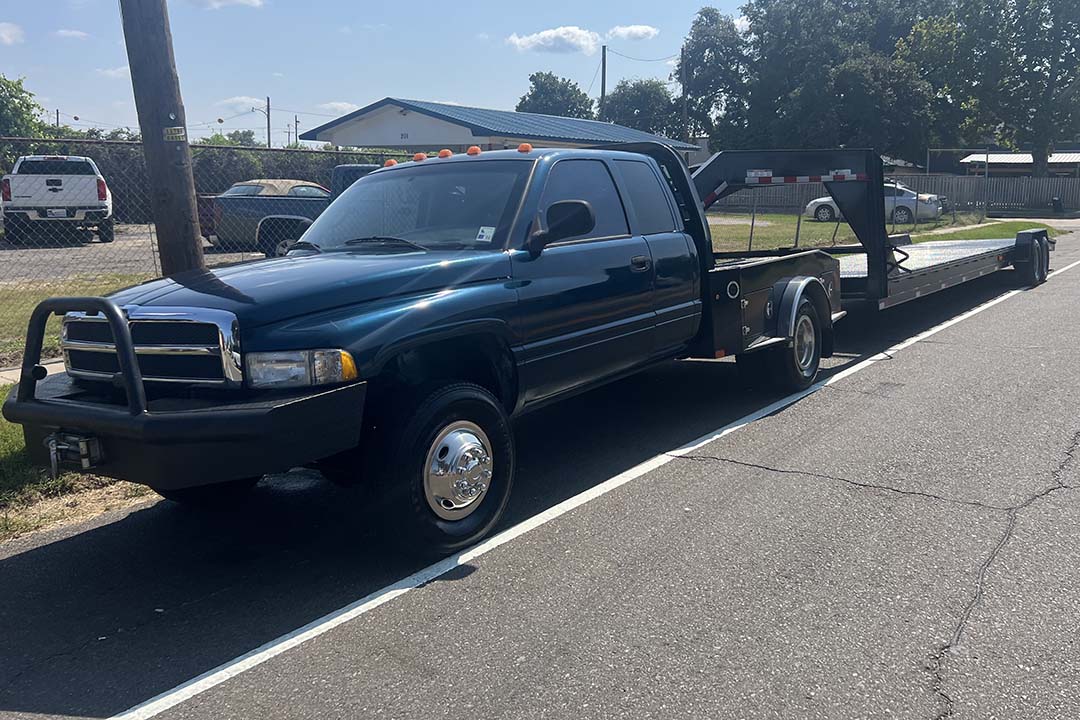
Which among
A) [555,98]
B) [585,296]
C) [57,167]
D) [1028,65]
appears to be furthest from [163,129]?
[555,98]

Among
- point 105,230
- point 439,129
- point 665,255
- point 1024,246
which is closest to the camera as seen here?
point 665,255

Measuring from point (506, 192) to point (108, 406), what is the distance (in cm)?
247

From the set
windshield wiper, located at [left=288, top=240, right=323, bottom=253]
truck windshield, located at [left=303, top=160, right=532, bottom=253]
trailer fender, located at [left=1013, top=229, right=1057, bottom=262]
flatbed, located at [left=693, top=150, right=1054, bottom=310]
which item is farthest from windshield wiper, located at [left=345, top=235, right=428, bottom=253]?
trailer fender, located at [left=1013, top=229, right=1057, bottom=262]

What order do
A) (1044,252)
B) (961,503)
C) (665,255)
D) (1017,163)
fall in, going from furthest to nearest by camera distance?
(1017,163)
(1044,252)
(665,255)
(961,503)

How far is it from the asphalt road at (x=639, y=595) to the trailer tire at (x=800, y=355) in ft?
3.55

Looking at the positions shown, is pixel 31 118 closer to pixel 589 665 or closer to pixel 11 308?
pixel 11 308

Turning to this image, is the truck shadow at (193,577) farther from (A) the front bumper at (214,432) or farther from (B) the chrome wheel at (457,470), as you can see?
(A) the front bumper at (214,432)

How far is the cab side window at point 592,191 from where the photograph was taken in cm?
581

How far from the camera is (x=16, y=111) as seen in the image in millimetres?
37969

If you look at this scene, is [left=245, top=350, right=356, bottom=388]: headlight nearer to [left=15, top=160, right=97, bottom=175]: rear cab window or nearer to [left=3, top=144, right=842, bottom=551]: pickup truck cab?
[left=3, top=144, right=842, bottom=551]: pickup truck cab

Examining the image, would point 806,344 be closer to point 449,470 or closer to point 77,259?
point 449,470

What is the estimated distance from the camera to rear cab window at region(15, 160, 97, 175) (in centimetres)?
2119

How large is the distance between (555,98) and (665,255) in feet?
330

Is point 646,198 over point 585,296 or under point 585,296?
over
